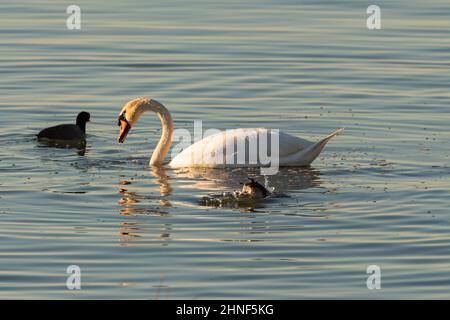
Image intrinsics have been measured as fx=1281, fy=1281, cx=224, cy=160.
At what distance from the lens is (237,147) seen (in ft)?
49.1

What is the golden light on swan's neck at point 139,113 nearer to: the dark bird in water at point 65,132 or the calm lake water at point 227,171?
the calm lake water at point 227,171

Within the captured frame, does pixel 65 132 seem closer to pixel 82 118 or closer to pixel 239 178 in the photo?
pixel 82 118

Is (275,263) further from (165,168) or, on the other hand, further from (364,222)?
(165,168)

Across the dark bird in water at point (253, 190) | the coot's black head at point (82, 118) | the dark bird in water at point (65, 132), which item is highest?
the coot's black head at point (82, 118)

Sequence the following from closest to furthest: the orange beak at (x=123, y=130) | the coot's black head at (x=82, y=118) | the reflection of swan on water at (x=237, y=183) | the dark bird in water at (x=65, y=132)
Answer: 1. the reflection of swan on water at (x=237, y=183)
2. the orange beak at (x=123, y=130)
3. the dark bird in water at (x=65, y=132)
4. the coot's black head at (x=82, y=118)

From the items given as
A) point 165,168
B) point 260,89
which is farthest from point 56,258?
point 260,89

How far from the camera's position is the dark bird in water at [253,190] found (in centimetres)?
1312

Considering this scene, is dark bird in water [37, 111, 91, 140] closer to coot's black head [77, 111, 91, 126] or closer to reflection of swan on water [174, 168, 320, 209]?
coot's black head [77, 111, 91, 126]

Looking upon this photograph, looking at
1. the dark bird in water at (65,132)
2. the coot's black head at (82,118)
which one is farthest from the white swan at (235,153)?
the coot's black head at (82,118)

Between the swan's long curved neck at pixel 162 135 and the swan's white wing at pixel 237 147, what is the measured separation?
59cm

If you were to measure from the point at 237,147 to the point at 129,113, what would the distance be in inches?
76.9

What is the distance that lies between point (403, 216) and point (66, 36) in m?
11.7

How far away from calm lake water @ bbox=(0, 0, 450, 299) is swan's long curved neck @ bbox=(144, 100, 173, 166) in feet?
0.94

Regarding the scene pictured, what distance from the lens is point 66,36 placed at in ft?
74.9
